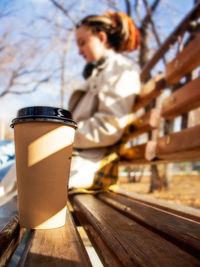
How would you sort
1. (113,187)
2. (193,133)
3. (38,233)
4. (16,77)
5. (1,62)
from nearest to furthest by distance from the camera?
(38,233), (193,133), (113,187), (1,62), (16,77)

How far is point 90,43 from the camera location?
85.3 inches

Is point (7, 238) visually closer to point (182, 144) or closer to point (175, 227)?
point (175, 227)

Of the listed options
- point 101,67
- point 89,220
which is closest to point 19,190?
point 89,220

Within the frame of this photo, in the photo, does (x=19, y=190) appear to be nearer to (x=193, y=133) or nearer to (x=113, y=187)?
(x=193, y=133)

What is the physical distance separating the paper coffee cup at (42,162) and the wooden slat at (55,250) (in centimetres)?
6

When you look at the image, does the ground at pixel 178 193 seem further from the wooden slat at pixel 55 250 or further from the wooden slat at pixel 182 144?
the wooden slat at pixel 55 250

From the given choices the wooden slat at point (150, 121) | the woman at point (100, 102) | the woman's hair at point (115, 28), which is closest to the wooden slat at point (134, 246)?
the woman at point (100, 102)

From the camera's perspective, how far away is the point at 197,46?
1422mm

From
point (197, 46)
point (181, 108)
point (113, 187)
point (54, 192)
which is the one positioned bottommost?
point (113, 187)

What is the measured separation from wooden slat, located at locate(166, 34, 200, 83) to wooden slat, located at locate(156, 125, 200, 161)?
1.47 feet

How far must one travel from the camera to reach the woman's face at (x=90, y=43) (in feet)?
7.13

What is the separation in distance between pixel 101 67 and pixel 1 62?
11.0 meters

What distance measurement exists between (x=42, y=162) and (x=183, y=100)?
1.12m

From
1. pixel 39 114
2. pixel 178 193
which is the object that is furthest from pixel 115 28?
pixel 178 193
